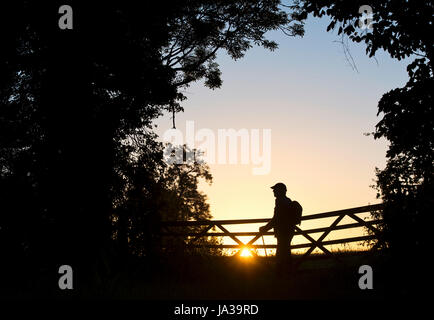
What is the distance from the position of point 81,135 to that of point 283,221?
5.27m

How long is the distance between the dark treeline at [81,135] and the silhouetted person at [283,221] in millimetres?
3531

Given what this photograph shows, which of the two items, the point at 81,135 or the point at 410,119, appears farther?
the point at 81,135

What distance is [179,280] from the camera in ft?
34.3

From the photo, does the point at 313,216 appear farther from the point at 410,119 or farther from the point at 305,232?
the point at 410,119

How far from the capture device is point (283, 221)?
9.89m

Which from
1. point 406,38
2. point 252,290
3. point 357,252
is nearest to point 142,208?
point 252,290

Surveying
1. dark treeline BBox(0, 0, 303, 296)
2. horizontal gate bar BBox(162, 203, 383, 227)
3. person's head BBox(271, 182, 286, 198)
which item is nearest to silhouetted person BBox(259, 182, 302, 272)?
person's head BBox(271, 182, 286, 198)

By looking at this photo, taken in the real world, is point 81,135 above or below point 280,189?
above

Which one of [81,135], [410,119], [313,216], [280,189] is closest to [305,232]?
[313,216]

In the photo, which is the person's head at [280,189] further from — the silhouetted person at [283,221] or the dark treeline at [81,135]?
the dark treeline at [81,135]

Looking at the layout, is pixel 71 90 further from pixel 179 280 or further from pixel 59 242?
pixel 179 280

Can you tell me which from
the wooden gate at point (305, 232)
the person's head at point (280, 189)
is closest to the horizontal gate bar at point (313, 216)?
the wooden gate at point (305, 232)

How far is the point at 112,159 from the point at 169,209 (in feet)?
8.55

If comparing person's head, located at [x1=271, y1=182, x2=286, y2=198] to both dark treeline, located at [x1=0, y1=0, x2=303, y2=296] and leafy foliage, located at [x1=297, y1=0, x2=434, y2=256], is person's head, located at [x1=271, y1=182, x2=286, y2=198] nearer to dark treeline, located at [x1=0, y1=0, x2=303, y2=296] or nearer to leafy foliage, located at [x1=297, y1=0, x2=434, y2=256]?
leafy foliage, located at [x1=297, y1=0, x2=434, y2=256]
